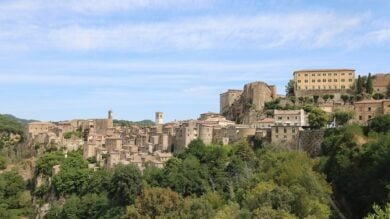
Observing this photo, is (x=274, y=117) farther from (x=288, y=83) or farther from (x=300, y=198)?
(x=300, y=198)

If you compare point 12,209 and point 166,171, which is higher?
point 166,171

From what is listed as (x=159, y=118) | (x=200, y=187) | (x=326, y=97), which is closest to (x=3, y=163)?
(x=159, y=118)

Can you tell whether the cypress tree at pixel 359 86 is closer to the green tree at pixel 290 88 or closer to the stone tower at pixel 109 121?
the green tree at pixel 290 88

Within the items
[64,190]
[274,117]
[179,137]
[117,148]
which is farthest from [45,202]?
[274,117]

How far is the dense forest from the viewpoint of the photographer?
31.3 m

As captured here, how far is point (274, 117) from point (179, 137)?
36.4ft

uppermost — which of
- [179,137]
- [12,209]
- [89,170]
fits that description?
[179,137]

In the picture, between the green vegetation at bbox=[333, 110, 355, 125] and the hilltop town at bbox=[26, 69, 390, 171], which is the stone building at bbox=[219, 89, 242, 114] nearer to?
the hilltop town at bbox=[26, 69, 390, 171]

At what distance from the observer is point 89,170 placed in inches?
2322

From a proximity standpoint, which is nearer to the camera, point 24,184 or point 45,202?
point 45,202

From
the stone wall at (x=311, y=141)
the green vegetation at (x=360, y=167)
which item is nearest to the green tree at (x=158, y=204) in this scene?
the green vegetation at (x=360, y=167)

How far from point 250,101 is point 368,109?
687 inches

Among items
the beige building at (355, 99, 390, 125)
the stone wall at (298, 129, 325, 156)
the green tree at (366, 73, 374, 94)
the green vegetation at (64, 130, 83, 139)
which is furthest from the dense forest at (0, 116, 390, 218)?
the green tree at (366, 73, 374, 94)

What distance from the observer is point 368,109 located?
184ft
